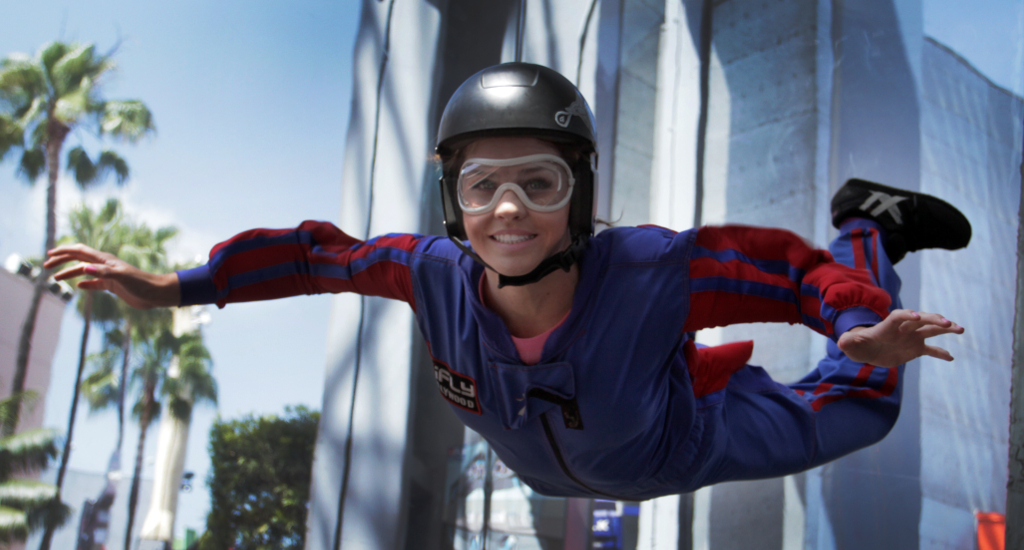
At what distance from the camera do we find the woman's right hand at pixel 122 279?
1.53 metres

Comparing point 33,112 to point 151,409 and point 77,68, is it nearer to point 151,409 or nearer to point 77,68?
point 77,68

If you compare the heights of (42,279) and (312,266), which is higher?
(42,279)

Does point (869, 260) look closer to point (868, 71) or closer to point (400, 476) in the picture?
point (868, 71)

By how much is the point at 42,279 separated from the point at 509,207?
3.01 metres

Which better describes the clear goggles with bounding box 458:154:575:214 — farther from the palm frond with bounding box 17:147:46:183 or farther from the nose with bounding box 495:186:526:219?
the palm frond with bounding box 17:147:46:183

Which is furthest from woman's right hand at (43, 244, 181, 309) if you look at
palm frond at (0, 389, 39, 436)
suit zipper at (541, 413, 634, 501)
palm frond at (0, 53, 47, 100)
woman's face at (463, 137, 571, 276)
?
palm frond at (0, 53, 47, 100)

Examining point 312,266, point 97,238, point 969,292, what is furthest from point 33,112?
point 969,292

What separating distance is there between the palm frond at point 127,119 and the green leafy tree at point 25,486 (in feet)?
4.54

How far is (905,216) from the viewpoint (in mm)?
2051

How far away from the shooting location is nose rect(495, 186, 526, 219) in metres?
1.30

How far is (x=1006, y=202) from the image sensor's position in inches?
108

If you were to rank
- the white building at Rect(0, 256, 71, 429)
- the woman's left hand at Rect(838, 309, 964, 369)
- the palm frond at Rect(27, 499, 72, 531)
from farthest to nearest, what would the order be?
the white building at Rect(0, 256, 71, 429), the palm frond at Rect(27, 499, 72, 531), the woman's left hand at Rect(838, 309, 964, 369)

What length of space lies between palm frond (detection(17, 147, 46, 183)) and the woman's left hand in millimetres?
3851

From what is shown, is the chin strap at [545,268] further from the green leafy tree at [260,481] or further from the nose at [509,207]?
the green leafy tree at [260,481]
